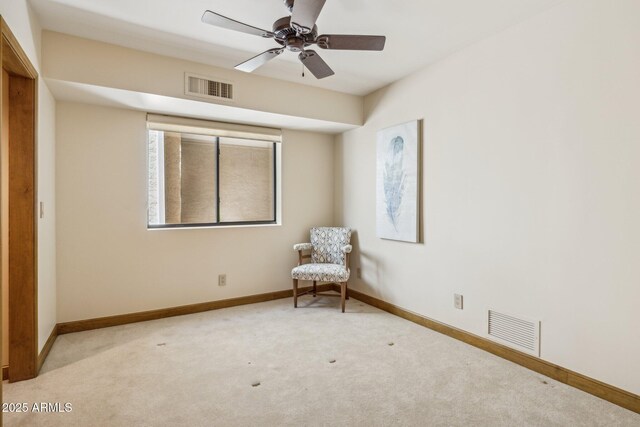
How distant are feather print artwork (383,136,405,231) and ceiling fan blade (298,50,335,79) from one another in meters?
1.28

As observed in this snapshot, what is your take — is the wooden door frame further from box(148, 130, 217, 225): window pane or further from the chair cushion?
the chair cushion

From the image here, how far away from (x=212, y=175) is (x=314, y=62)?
2258mm

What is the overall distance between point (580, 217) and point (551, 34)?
1287 millimetres

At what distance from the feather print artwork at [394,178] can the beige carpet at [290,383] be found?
4.01ft

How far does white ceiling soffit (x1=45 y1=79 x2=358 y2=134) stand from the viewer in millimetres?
2957

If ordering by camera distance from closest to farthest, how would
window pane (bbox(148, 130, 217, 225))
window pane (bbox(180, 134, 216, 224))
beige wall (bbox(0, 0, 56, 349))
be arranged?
beige wall (bbox(0, 0, 56, 349)) < window pane (bbox(148, 130, 217, 225)) < window pane (bbox(180, 134, 216, 224))

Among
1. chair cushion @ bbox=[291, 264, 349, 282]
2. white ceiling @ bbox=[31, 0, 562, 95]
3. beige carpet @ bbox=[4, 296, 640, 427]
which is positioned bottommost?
beige carpet @ bbox=[4, 296, 640, 427]

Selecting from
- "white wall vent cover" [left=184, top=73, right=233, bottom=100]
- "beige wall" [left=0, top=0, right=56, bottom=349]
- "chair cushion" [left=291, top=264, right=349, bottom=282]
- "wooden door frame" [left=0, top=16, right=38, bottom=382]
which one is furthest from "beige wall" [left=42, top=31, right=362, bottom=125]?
"chair cushion" [left=291, top=264, right=349, bottom=282]

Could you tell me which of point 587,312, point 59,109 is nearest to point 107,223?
point 59,109

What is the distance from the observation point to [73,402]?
2.13m

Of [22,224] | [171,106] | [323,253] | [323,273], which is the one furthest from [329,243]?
[22,224]

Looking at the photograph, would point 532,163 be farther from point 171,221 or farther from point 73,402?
point 171,221

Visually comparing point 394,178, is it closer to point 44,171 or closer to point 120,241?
point 120,241

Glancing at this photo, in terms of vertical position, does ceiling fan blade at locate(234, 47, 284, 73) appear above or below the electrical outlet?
above
